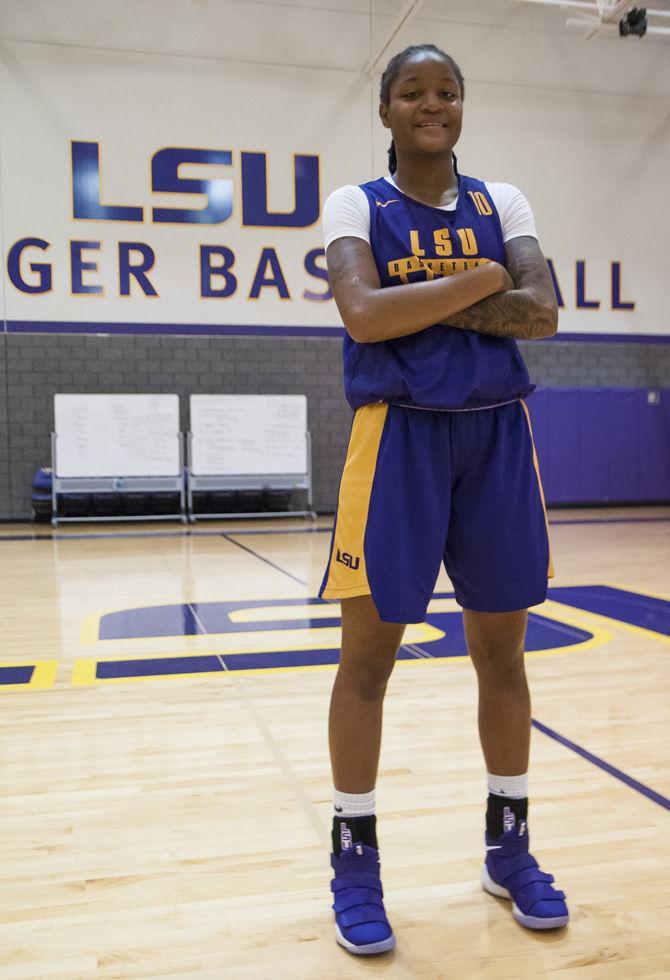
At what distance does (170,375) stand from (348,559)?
832 cm

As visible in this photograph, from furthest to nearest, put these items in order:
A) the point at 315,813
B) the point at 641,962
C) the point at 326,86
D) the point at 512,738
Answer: the point at 326,86 < the point at 315,813 < the point at 512,738 < the point at 641,962

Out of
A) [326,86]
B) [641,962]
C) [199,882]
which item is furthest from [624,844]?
[326,86]

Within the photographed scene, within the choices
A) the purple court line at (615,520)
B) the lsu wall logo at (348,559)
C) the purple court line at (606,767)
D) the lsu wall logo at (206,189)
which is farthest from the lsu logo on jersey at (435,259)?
the lsu wall logo at (206,189)

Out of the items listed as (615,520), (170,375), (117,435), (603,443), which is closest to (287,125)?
(170,375)

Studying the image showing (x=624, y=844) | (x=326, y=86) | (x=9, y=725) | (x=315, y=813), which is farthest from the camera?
(x=326, y=86)

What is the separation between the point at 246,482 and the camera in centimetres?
920

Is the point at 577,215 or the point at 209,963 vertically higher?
the point at 577,215

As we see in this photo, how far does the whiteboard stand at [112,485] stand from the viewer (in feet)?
28.8

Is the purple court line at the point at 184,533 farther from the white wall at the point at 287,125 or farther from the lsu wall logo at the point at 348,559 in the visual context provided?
the lsu wall logo at the point at 348,559

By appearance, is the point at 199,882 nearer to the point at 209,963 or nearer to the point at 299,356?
the point at 209,963

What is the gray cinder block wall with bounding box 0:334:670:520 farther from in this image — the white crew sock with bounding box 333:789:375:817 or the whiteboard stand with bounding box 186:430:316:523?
the white crew sock with bounding box 333:789:375:817

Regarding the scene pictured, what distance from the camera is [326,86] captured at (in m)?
9.62

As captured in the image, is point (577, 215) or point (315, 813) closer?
point (315, 813)

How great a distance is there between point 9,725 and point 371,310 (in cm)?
178
